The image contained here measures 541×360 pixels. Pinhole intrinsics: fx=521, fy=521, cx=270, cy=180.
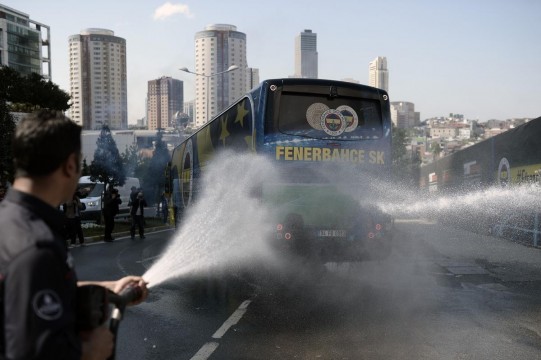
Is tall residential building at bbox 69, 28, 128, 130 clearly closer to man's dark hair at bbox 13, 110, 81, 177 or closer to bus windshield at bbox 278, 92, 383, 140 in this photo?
bus windshield at bbox 278, 92, 383, 140

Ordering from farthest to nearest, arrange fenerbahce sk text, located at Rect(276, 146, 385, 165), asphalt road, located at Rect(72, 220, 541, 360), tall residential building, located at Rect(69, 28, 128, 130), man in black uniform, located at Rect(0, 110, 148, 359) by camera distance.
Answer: tall residential building, located at Rect(69, 28, 128, 130)
fenerbahce sk text, located at Rect(276, 146, 385, 165)
asphalt road, located at Rect(72, 220, 541, 360)
man in black uniform, located at Rect(0, 110, 148, 359)

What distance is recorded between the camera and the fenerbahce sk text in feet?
30.9

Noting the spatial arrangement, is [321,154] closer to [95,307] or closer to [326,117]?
[326,117]

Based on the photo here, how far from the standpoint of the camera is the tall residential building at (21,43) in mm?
88312

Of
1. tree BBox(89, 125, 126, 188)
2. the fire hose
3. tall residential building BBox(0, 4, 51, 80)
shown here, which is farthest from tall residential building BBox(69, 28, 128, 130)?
the fire hose

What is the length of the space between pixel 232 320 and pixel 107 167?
71.4 ft

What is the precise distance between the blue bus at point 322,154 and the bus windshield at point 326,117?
18 millimetres

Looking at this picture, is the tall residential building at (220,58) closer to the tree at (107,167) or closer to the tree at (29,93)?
the tree at (29,93)

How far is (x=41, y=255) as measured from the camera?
158cm

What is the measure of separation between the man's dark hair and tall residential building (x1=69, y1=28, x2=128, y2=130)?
76647 mm

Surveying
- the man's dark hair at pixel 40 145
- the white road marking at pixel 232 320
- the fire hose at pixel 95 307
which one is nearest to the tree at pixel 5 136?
the white road marking at pixel 232 320

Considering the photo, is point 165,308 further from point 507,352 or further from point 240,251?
point 507,352

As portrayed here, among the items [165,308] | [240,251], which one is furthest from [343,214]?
[165,308]

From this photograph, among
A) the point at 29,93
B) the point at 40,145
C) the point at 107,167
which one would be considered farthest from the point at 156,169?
the point at 40,145
